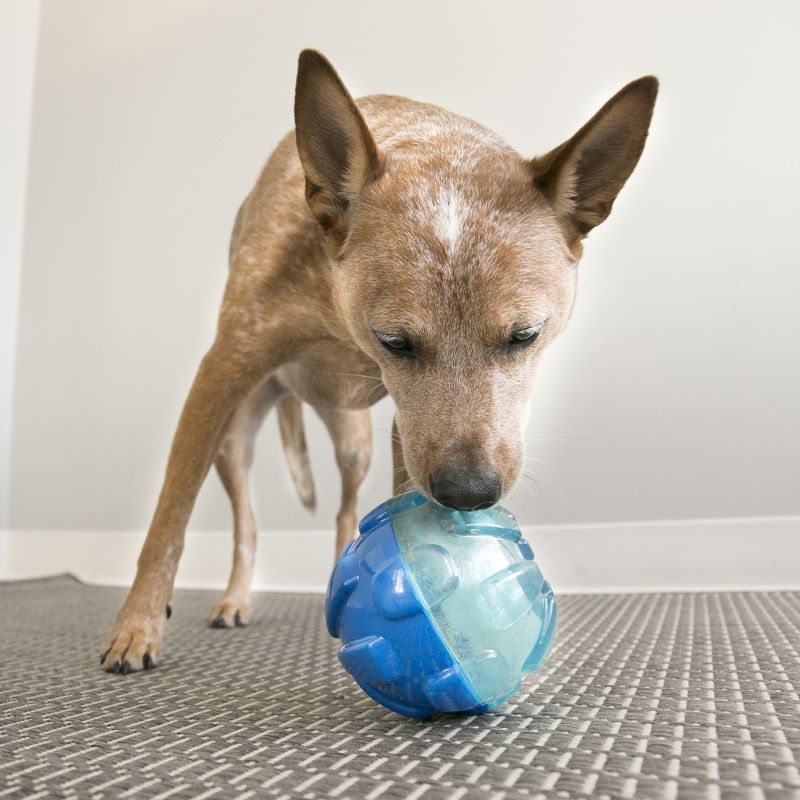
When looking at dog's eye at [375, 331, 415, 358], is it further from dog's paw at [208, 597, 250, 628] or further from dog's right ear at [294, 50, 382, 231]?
dog's paw at [208, 597, 250, 628]

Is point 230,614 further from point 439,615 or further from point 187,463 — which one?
point 439,615

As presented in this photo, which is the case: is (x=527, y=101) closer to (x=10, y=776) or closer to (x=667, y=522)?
(x=667, y=522)

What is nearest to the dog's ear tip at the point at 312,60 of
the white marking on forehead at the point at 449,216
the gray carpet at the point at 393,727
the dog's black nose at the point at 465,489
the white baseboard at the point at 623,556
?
the white marking on forehead at the point at 449,216

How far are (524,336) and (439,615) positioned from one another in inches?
21.6

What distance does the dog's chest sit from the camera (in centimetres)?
189

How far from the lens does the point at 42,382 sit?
442cm

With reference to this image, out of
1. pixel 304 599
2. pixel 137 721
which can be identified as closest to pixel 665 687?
pixel 137 721

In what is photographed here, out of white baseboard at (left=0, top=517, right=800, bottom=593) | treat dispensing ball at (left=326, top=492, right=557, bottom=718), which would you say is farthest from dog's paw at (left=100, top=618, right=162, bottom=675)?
white baseboard at (left=0, top=517, right=800, bottom=593)

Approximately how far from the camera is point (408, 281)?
1.40 m

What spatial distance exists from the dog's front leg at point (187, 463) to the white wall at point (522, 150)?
1398 millimetres

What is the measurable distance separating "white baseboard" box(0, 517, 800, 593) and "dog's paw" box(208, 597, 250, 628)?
4.30 feet

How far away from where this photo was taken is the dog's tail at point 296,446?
9.34 feet

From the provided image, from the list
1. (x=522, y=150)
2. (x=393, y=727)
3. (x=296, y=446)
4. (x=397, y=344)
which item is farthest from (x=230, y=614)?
(x=522, y=150)

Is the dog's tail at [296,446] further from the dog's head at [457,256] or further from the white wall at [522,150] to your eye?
the dog's head at [457,256]
